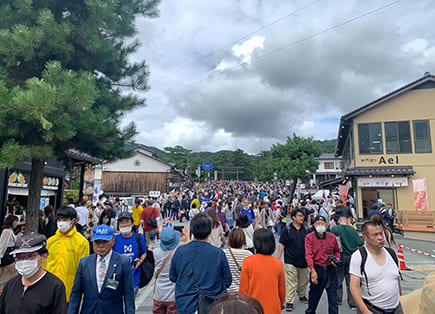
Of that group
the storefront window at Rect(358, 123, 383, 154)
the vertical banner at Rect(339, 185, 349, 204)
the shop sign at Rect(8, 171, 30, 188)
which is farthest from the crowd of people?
the storefront window at Rect(358, 123, 383, 154)

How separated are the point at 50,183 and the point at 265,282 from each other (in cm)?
1132

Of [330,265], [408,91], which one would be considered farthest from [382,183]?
[330,265]

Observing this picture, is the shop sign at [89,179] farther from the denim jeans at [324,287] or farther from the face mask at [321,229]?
the denim jeans at [324,287]

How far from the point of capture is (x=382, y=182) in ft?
54.7

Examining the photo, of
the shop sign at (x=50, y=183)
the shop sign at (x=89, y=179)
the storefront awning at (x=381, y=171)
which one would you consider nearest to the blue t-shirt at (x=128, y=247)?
the shop sign at (x=50, y=183)

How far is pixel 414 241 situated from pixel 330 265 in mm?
13174

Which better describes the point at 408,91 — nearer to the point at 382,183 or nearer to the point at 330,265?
the point at 382,183

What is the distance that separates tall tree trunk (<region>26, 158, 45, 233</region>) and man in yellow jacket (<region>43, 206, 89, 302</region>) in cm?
276

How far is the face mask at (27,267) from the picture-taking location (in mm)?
2309

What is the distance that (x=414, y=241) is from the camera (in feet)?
46.0

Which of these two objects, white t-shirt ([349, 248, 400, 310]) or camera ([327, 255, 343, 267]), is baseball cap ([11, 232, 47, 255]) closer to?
white t-shirt ([349, 248, 400, 310])

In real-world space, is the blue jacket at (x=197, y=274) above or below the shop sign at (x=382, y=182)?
below

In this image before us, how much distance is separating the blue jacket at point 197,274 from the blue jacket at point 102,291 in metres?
0.49

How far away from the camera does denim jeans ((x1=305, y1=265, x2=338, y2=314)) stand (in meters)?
4.22
